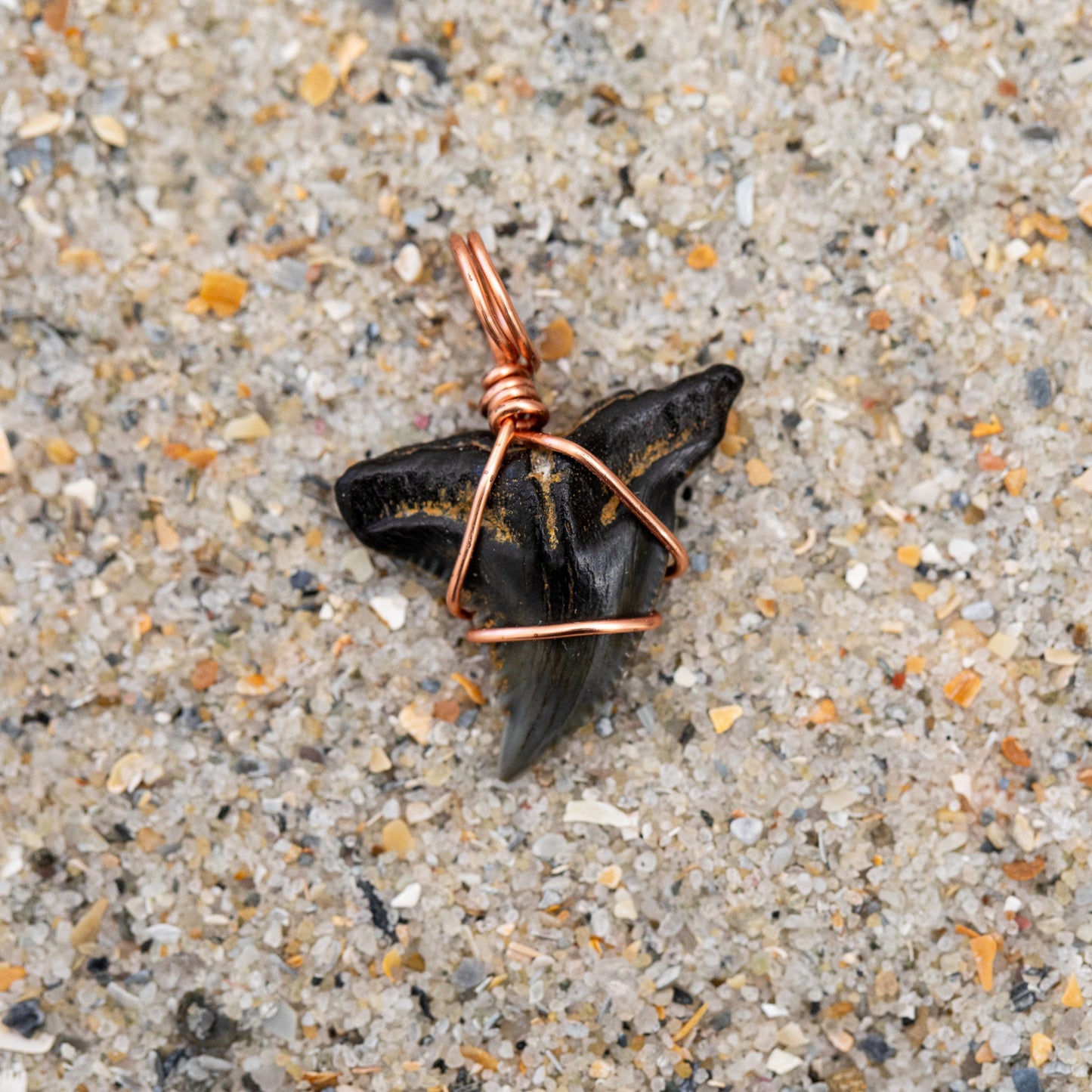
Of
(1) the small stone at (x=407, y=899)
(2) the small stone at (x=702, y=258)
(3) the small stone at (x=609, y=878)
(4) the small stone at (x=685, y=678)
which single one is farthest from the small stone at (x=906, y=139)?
(1) the small stone at (x=407, y=899)

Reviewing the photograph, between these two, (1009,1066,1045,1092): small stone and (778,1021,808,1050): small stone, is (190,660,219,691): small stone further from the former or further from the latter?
(1009,1066,1045,1092): small stone

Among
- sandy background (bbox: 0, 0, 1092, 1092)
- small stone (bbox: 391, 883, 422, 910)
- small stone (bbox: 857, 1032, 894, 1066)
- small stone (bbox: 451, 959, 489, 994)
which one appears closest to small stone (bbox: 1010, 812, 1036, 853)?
sandy background (bbox: 0, 0, 1092, 1092)

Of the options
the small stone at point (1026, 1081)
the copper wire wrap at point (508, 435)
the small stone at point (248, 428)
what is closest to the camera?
the copper wire wrap at point (508, 435)

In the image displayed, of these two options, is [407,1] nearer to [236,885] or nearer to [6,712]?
[6,712]

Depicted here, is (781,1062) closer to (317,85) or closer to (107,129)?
(317,85)

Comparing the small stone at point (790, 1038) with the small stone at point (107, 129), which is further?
the small stone at point (107, 129)

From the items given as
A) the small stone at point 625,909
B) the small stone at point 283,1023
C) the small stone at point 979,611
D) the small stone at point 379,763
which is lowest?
the small stone at point 283,1023

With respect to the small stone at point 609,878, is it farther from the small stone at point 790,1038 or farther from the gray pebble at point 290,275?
the gray pebble at point 290,275
